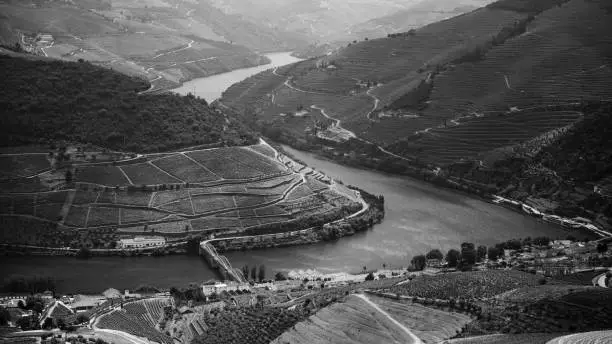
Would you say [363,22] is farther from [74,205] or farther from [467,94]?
[74,205]

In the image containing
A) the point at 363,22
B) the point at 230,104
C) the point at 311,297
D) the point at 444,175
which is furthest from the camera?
the point at 363,22

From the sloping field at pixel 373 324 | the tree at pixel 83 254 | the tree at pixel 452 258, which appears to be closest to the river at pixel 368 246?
the tree at pixel 83 254

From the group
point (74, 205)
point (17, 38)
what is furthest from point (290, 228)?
point (17, 38)

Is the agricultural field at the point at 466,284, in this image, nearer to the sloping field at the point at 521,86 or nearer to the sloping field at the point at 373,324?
the sloping field at the point at 373,324

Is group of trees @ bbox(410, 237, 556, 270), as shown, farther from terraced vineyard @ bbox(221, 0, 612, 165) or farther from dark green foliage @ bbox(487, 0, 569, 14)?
dark green foliage @ bbox(487, 0, 569, 14)

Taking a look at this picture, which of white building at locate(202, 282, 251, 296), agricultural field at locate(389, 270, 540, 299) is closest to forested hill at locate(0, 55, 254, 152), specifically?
white building at locate(202, 282, 251, 296)
